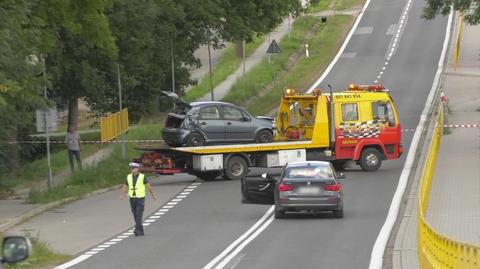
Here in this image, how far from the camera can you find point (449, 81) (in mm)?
58656

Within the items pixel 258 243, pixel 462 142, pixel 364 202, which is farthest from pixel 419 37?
pixel 258 243

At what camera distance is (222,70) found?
68.2 m

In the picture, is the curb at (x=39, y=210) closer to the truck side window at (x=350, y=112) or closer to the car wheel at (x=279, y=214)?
the car wheel at (x=279, y=214)

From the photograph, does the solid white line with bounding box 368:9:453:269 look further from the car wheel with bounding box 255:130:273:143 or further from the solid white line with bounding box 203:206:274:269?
the car wheel with bounding box 255:130:273:143

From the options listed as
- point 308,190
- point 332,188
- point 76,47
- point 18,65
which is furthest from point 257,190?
point 76,47

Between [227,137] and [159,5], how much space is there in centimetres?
973

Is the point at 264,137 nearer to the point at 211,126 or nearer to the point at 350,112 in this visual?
the point at 211,126

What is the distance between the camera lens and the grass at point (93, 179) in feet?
100

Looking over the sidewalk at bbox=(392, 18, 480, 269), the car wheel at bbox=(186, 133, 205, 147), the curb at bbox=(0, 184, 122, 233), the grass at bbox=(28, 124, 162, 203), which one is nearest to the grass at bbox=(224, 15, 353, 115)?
the sidewalk at bbox=(392, 18, 480, 269)

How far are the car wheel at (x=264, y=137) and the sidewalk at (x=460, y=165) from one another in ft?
17.9

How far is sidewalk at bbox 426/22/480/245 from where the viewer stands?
23203 mm

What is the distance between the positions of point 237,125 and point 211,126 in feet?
2.93

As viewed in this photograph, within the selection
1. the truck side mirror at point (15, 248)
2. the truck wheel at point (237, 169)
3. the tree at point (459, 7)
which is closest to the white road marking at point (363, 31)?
the tree at point (459, 7)

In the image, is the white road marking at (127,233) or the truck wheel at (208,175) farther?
the truck wheel at (208,175)
